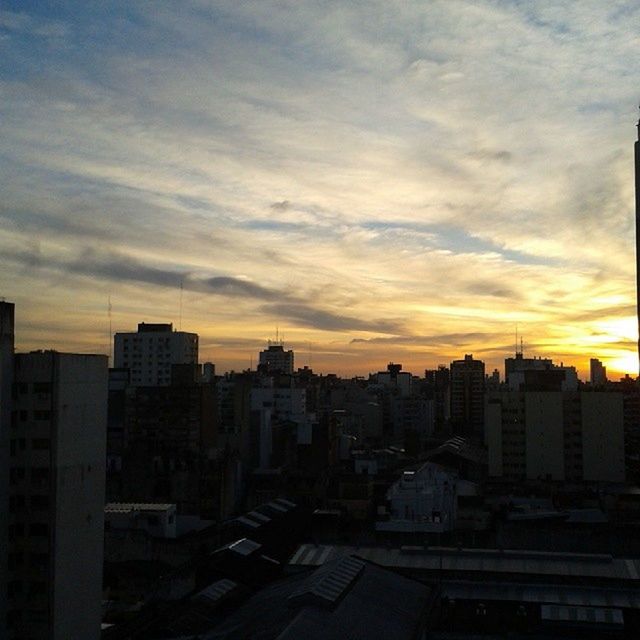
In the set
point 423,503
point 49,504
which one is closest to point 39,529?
point 49,504

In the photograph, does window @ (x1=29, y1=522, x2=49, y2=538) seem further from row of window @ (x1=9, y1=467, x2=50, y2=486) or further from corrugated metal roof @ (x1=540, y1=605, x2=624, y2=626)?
corrugated metal roof @ (x1=540, y1=605, x2=624, y2=626)

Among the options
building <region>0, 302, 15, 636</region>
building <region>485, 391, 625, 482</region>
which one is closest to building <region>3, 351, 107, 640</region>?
building <region>0, 302, 15, 636</region>

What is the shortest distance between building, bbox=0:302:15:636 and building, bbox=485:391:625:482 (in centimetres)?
6381

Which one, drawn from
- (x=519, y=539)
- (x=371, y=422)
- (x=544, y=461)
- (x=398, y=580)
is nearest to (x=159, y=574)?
(x=398, y=580)

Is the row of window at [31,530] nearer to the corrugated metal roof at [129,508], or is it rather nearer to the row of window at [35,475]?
the row of window at [35,475]

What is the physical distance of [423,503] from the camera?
57.2 meters

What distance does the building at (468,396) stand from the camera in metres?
145

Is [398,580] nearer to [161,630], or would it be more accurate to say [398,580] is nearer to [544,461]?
[161,630]

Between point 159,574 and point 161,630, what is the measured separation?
39.9 feet

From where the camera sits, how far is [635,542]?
1983 inches

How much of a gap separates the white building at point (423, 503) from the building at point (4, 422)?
30.2m

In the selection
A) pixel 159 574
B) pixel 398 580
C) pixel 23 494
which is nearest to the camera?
pixel 23 494

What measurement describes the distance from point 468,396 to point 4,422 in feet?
410

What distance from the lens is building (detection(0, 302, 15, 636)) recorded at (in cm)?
2778
